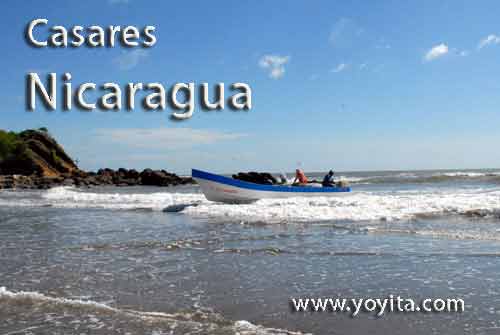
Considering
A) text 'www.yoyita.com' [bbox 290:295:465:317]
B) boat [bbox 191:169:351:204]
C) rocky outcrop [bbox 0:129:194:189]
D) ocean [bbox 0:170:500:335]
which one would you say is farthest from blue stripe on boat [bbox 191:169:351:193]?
rocky outcrop [bbox 0:129:194:189]

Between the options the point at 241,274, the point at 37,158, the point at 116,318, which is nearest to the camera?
the point at 116,318

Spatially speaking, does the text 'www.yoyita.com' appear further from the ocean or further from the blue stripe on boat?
the blue stripe on boat

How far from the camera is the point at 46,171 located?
62250 millimetres

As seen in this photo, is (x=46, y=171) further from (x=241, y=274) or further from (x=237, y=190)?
(x=241, y=274)

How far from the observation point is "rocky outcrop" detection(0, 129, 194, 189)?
50.2 meters

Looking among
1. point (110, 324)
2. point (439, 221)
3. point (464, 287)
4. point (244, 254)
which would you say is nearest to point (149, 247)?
point (244, 254)

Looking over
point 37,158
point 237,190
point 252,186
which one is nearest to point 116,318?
point 237,190

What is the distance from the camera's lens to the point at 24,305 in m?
5.46

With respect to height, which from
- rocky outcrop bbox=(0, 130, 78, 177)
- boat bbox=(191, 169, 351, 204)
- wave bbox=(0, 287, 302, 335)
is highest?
rocky outcrop bbox=(0, 130, 78, 177)

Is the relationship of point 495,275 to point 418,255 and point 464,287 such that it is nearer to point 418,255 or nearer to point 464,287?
point 464,287

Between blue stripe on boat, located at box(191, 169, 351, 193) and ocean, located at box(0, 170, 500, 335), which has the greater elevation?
blue stripe on boat, located at box(191, 169, 351, 193)

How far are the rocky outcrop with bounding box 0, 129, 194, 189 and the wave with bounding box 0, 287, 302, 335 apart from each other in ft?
148

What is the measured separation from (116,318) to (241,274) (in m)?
2.42

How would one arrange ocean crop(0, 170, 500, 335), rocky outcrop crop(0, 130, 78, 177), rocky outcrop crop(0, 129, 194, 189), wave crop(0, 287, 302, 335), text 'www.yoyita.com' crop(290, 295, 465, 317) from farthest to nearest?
rocky outcrop crop(0, 130, 78, 177) < rocky outcrop crop(0, 129, 194, 189) < text 'www.yoyita.com' crop(290, 295, 465, 317) < ocean crop(0, 170, 500, 335) < wave crop(0, 287, 302, 335)
